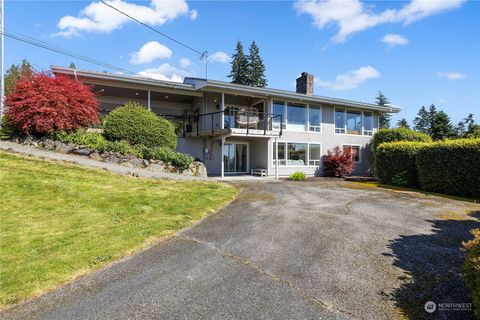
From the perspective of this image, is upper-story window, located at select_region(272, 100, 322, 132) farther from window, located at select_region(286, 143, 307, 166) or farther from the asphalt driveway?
the asphalt driveway

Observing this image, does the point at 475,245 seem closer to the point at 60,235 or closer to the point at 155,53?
the point at 60,235

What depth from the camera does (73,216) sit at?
711 centimetres

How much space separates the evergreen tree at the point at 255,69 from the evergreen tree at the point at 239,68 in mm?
707

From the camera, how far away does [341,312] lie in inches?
141

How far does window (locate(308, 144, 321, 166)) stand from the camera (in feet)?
69.5

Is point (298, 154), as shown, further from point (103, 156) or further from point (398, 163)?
point (103, 156)

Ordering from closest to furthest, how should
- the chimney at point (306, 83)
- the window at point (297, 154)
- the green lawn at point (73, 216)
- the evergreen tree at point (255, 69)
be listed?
the green lawn at point (73, 216) → the window at point (297, 154) → the chimney at point (306, 83) → the evergreen tree at point (255, 69)

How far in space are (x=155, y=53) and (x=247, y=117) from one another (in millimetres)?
11693

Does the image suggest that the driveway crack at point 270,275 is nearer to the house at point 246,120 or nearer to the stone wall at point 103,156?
the stone wall at point 103,156

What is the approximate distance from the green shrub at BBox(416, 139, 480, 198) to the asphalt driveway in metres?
6.27

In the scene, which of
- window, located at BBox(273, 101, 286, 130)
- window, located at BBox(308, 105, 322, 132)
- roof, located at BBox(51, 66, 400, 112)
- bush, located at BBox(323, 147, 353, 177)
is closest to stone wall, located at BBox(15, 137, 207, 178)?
roof, located at BBox(51, 66, 400, 112)

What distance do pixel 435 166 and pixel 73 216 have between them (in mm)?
14864

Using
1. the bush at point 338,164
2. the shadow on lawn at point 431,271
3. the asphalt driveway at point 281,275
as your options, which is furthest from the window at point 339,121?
the shadow on lawn at point 431,271

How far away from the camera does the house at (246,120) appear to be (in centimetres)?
1794
